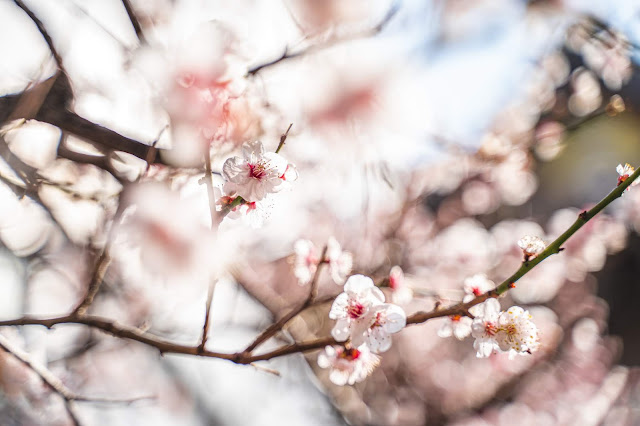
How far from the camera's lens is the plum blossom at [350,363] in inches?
31.2

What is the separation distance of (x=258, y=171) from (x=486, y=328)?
449 millimetres

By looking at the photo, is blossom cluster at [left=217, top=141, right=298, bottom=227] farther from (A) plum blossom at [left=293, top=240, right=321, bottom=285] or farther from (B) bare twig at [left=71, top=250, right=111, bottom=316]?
(A) plum blossom at [left=293, top=240, right=321, bottom=285]

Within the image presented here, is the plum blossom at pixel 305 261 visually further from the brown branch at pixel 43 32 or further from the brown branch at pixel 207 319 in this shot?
the brown branch at pixel 43 32

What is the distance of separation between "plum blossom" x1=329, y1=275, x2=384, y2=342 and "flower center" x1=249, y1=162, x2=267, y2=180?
0.23 meters

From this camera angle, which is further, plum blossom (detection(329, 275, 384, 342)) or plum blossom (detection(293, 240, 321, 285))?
plum blossom (detection(293, 240, 321, 285))

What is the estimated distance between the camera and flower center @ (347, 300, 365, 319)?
2.35 ft

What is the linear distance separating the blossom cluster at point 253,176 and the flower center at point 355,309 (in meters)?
0.23

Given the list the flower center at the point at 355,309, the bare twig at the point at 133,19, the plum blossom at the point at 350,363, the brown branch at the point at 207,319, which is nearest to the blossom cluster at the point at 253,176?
the brown branch at the point at 207,319

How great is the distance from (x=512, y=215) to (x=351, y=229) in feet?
5.83

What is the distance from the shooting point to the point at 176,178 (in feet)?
3.32

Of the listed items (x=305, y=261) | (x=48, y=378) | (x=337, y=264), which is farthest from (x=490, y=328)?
(x=48, y=378)

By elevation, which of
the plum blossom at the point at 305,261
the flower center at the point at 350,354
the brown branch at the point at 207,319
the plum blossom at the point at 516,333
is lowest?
the plum blossom at the point at 305,261

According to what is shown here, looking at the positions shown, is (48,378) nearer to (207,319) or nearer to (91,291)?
(91,291)

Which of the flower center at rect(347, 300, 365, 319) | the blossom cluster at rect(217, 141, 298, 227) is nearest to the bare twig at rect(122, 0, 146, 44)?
the blossom cluster at rect(217, 141, 298, 227)
